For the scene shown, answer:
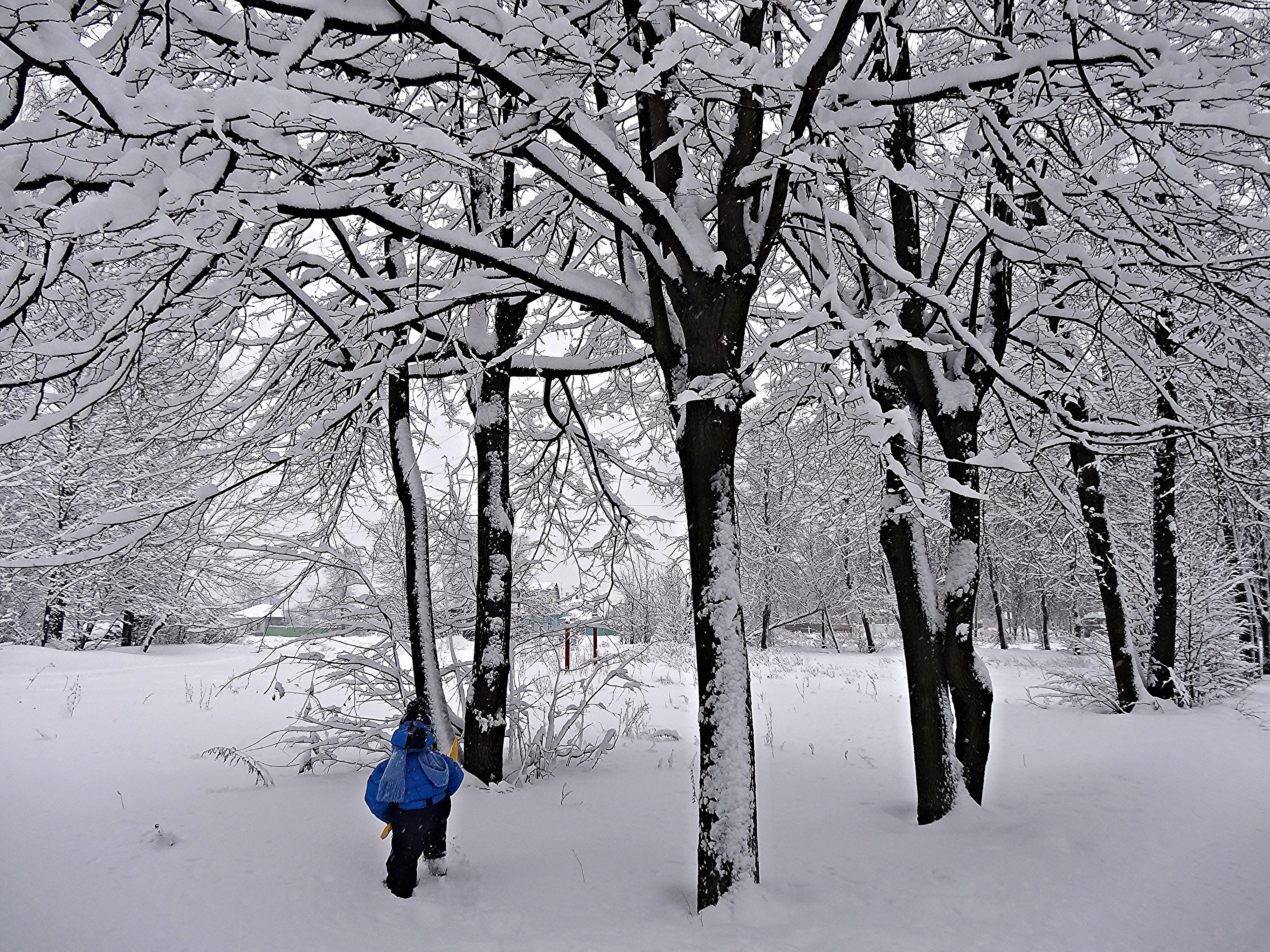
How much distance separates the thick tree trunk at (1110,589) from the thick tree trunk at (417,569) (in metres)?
8.30

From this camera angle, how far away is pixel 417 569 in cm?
622

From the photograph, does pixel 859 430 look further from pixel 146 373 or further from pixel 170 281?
pixel 146 373

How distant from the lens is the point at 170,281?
10.7 feet

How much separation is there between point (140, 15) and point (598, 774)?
6.07 m

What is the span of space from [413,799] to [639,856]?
155cm

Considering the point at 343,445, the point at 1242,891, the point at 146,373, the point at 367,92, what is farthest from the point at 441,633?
the point at 1242,891

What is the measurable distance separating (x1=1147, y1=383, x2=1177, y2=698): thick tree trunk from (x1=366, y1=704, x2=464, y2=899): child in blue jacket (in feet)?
33.2

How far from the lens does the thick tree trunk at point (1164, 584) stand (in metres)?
9.86

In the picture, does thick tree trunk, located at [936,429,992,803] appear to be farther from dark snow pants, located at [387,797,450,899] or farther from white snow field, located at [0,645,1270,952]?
dark snow pants, located at [387,797,450,899]

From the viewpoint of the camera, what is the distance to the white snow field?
333 centimetres

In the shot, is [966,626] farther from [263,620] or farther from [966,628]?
[263,620]

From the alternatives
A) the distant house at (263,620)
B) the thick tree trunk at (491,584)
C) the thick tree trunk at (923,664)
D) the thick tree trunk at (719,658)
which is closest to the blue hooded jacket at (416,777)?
the thick tree trunk at (719,658)

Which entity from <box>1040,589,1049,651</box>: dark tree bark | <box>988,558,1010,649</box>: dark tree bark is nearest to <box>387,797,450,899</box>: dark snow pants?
<box>988,558,1010,649</box>: dark tree bark

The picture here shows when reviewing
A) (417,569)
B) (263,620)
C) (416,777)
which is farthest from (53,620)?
(416,777)
